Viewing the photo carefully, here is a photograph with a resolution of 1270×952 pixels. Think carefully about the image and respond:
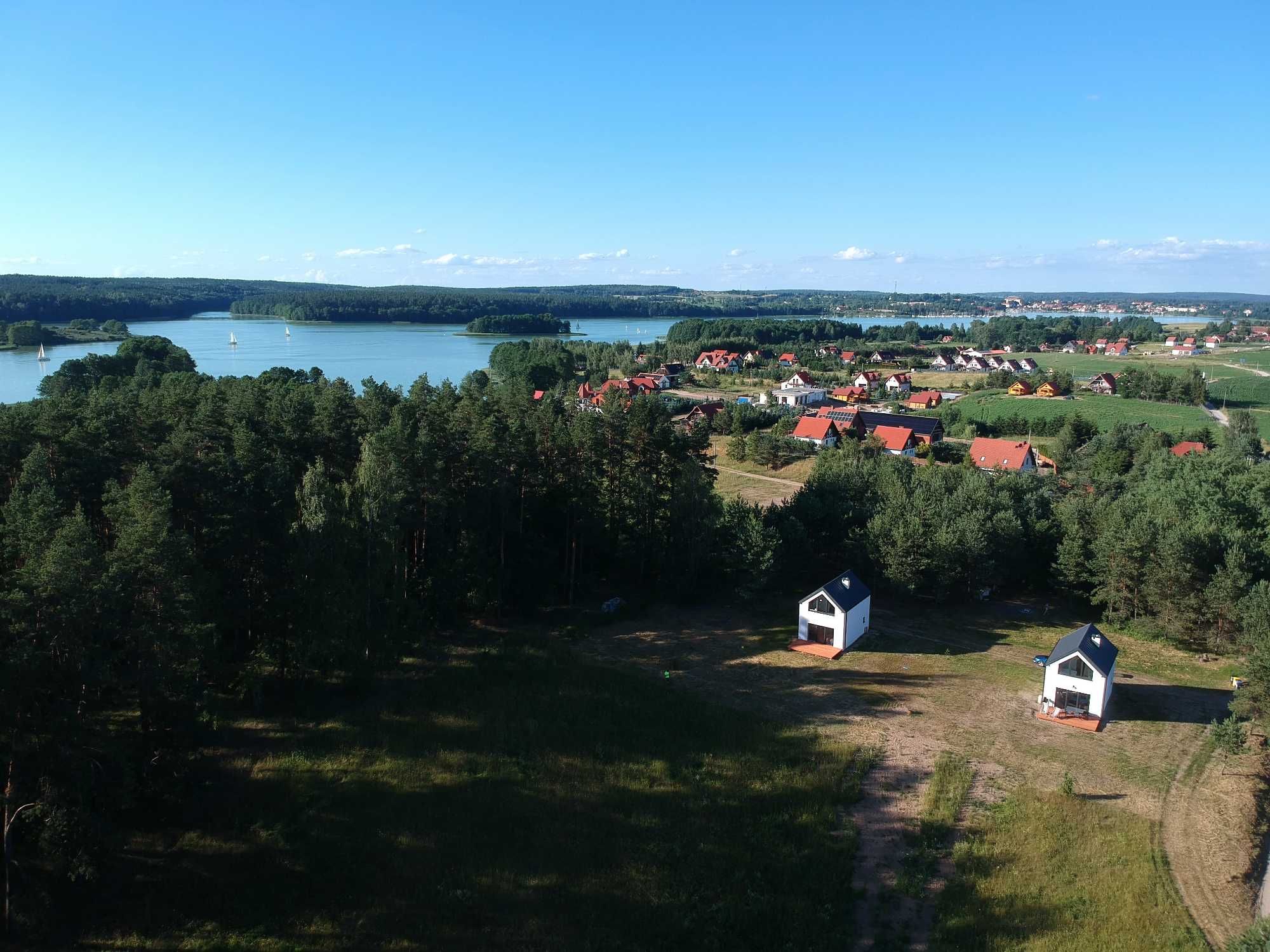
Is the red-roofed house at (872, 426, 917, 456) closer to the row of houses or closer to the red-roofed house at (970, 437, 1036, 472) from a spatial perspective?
the red-roofed house at (970, 437, 1036, 472)

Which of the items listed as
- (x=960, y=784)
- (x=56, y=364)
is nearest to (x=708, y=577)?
(x=960, y=784)

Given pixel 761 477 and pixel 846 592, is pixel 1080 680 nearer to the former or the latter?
pixel 846 592

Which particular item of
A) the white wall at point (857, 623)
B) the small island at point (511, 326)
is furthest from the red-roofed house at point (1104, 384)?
the small island at point (511, 326)

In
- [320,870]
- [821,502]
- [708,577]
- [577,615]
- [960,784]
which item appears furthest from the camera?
[821,502]

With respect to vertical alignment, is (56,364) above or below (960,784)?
above

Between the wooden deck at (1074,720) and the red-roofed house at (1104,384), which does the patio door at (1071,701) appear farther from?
the red-roofed house at (1104,384)

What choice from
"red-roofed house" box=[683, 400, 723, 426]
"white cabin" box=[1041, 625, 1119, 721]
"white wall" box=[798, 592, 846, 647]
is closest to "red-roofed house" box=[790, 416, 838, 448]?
"red-roofed house" box=[683, 400, 723, 426]

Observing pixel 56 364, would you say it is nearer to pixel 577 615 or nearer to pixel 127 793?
pixel 577 615
